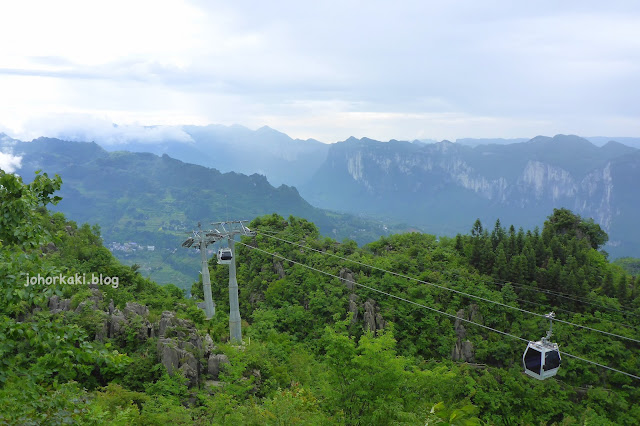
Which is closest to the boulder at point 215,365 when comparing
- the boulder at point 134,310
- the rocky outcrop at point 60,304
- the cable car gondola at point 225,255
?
the boulder at point 134,310

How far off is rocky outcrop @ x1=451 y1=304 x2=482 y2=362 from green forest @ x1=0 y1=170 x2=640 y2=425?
0.30 feet

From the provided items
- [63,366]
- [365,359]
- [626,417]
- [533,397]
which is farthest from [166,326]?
[626,417]

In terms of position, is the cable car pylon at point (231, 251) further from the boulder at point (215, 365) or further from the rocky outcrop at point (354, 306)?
the rocky outcrop at point (354, 306)

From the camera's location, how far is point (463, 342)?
28953mm

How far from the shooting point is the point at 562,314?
99.1ft

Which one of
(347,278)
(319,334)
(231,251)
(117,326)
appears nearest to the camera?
(117,326)

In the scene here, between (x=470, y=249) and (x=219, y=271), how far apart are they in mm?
26711

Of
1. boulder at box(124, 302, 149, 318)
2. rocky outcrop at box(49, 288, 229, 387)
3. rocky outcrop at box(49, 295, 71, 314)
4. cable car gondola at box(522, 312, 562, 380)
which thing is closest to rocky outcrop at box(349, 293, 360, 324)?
rocky outcrop at box(49, 288, 229, 387)

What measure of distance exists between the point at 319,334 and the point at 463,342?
1031 centimetres

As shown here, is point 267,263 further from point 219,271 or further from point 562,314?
point 562,314

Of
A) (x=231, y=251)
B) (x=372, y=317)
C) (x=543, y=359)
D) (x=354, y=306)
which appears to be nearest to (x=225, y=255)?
(x=231, y=251)

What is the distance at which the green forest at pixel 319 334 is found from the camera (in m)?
6.42

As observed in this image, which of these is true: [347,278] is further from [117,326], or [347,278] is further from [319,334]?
[117,326]

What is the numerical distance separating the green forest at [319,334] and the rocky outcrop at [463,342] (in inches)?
3.5
